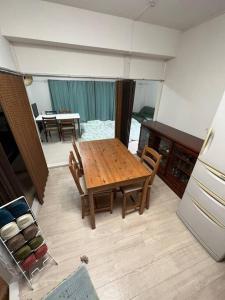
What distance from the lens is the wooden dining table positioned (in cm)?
156

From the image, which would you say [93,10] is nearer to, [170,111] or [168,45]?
[168,45]

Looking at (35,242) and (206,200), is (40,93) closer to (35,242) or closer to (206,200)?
(35,242)

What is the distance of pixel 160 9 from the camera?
1838 mm

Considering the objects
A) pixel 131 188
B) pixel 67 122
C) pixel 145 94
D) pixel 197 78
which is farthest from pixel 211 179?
pixel 145 94

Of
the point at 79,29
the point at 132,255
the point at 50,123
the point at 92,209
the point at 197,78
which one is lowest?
the point at 132,255

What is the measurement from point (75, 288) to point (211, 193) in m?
1.49

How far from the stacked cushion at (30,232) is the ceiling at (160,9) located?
2632 mm

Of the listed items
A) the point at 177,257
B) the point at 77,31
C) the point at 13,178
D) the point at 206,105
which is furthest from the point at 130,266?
the point at 77,31

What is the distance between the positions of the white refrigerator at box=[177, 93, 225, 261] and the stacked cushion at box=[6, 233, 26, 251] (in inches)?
73.4

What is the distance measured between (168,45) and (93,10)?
1421 millimetres

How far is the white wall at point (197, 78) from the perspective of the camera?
1982 millimetres

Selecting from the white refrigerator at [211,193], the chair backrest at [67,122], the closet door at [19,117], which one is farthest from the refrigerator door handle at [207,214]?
the chair backrest at [67,122]

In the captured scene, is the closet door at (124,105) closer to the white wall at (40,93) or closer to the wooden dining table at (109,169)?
the wooden dining table at (109,169)

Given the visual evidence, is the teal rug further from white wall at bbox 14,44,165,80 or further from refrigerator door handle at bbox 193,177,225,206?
white wall at bbox 14,44,165,80
